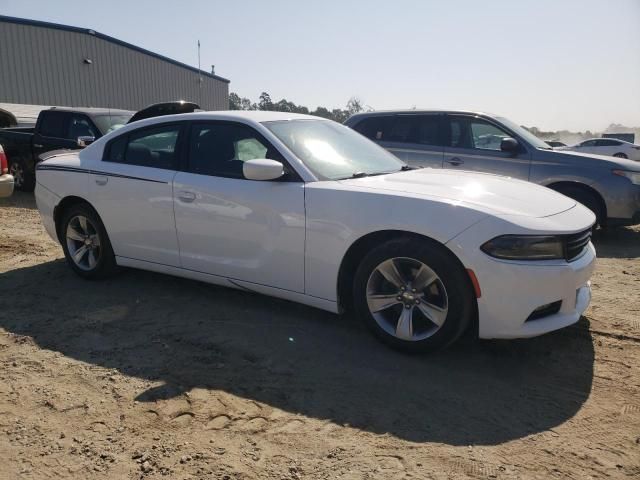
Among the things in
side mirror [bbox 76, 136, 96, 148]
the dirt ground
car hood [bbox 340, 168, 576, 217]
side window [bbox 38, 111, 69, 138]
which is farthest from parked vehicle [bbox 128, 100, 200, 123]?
car hood [bbox 340, 168, 576, 217]

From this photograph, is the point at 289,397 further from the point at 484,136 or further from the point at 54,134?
the point at 54,134

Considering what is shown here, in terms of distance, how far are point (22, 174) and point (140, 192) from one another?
7.67 meters

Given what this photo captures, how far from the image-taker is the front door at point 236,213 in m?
3.69

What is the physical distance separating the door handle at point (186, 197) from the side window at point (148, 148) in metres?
0.32

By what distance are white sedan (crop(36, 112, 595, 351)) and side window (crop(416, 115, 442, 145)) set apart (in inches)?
130

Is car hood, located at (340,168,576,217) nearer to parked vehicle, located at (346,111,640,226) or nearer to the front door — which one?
the front door

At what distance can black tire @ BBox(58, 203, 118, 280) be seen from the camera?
189 inches

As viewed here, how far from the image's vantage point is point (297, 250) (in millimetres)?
3641

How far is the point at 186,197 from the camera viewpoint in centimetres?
413

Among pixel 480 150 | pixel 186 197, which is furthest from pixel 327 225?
pixel 480 150

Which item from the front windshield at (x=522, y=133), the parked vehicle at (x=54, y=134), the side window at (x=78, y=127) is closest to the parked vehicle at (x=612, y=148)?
the front windshield at (x=522, y=133)

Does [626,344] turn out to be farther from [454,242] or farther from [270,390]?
[270,390]

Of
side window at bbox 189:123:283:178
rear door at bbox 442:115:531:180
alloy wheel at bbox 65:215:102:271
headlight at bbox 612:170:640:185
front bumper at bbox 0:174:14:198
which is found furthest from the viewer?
rear door at bbox 442:115:531:180

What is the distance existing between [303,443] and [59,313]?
2646mm
